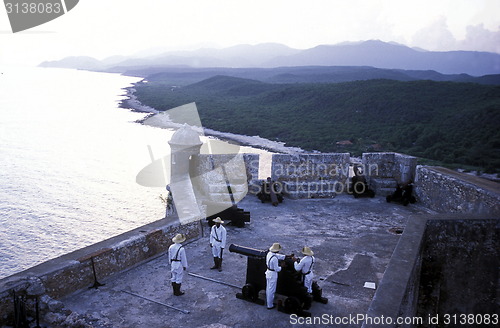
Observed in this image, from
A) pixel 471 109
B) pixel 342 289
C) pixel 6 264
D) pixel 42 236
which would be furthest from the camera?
pixel 471 109

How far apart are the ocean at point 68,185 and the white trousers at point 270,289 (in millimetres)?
14741

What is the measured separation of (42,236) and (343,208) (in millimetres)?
16262

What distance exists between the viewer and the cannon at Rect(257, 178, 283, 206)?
12527 millimetres

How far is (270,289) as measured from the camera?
718cm

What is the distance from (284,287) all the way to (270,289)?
28 centimetres

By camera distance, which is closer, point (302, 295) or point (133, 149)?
point (302, 295)

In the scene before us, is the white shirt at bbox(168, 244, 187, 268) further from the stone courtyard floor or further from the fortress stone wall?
the fortress stone wall

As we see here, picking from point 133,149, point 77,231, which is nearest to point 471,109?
point 133,149

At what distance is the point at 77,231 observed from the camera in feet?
75.7

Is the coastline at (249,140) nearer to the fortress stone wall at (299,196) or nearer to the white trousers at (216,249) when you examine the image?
the fortress stone wall at (299,196)

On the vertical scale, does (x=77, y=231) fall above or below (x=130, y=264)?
below

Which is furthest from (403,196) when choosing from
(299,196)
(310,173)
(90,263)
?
(90,263)

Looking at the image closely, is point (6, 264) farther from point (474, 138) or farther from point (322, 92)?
point (322, 92)

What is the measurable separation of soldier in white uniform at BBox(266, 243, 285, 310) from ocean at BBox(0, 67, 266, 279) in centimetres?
1476
